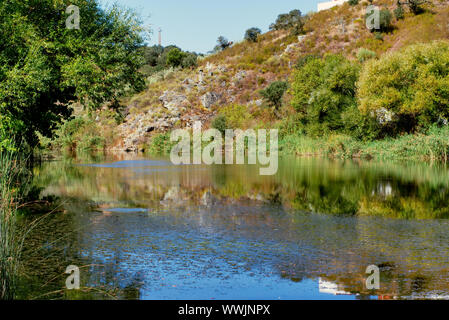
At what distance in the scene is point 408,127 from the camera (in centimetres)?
4338

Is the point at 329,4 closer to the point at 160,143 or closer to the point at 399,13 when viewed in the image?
the point at 399,13

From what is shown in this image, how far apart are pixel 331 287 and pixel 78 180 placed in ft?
64.6

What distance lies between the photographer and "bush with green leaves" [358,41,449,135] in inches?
1521

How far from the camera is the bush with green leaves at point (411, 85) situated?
38.6 metres

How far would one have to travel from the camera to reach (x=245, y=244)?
9.54 meters

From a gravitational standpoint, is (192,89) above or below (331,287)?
above

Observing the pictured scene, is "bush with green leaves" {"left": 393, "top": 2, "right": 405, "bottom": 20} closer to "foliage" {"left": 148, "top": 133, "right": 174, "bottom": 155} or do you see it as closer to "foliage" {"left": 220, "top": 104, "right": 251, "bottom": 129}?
"foliage" {"left": 220, "top": 104, "right": 251, "bottom": 129}

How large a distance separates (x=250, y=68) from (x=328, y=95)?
34922 millimetres

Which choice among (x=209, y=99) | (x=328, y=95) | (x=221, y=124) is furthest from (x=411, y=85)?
(x=209, y=99)

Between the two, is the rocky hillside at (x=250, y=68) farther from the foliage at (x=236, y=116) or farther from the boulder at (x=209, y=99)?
the foliage at (x=236, y=116)

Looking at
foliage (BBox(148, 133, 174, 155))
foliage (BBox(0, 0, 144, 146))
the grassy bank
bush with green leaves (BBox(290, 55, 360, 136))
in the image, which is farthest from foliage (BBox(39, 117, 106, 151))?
foliage (BBox(0, 0, 144, 146))

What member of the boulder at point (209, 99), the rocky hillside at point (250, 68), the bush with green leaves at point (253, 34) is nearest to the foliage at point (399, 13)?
the rocky hillside at point (250, 68)
